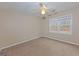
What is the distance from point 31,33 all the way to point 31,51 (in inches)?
10.5

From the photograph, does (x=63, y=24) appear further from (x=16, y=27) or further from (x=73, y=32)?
(x=16, y=27)

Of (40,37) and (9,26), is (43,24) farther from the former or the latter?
(9,26)

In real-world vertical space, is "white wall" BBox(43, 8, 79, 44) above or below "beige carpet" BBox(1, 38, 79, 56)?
above

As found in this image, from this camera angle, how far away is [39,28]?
1.69 meters

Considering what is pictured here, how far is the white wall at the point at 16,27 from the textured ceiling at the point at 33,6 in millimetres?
69

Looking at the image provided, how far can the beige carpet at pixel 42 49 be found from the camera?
155 cm

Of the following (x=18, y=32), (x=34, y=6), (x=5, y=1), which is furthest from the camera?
(x=18, y=32)

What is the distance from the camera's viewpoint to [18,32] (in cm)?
167

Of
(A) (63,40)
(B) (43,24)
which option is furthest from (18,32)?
(A) (63,40)

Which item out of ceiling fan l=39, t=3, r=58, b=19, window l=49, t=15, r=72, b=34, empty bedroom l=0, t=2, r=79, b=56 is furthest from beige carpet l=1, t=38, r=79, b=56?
ceiling fan l=39, t=3, r=58, b=19

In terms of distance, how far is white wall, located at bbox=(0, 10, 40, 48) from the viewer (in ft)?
5.12

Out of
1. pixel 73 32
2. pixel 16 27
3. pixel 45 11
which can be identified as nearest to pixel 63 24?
pixel 73 32

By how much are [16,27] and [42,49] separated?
Result: 507 millimetres

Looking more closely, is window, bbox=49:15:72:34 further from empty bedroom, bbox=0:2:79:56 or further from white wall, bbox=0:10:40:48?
white wall, bbox=0:10:40:48
